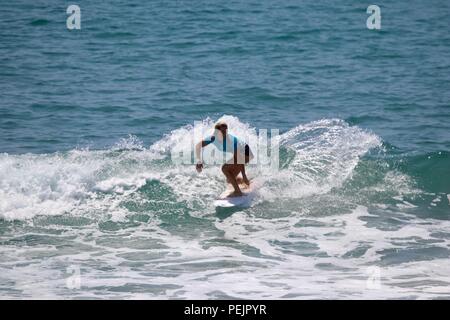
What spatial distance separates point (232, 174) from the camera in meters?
13.4

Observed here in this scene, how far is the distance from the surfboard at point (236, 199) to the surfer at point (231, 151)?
0.28 ft

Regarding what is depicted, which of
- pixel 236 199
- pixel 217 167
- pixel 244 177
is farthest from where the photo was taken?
pixel 217 167

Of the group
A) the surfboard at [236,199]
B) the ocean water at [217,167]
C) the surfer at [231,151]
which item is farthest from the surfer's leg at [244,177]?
the ocean water at [217,167]

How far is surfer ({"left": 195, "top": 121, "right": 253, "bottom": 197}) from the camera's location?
43.3ft

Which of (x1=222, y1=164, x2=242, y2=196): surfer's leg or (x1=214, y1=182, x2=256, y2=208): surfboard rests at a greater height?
(x1=222, y1=164, x2=242, y2=196): surfer's leg

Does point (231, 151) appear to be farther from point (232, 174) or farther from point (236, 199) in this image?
point (236, 199)

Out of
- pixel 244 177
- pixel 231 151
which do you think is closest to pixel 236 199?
pixel 244 177

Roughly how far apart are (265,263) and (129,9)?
15374 millimetres

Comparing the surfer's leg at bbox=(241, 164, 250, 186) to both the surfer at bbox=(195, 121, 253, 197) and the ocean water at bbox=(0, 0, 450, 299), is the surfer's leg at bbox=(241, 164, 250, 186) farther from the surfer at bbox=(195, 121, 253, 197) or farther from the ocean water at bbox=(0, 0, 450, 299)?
the ocean water at bbox=(0, 0, 450, 299)

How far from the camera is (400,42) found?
22531 mm

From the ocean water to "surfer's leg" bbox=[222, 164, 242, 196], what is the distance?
320mm

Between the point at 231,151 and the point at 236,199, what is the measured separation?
73 centimetres

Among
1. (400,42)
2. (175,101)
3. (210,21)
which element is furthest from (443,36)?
(175,101)

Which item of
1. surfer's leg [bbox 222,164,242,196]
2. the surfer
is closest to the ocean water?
surfer's leg [bbox 222,164,242,196]
